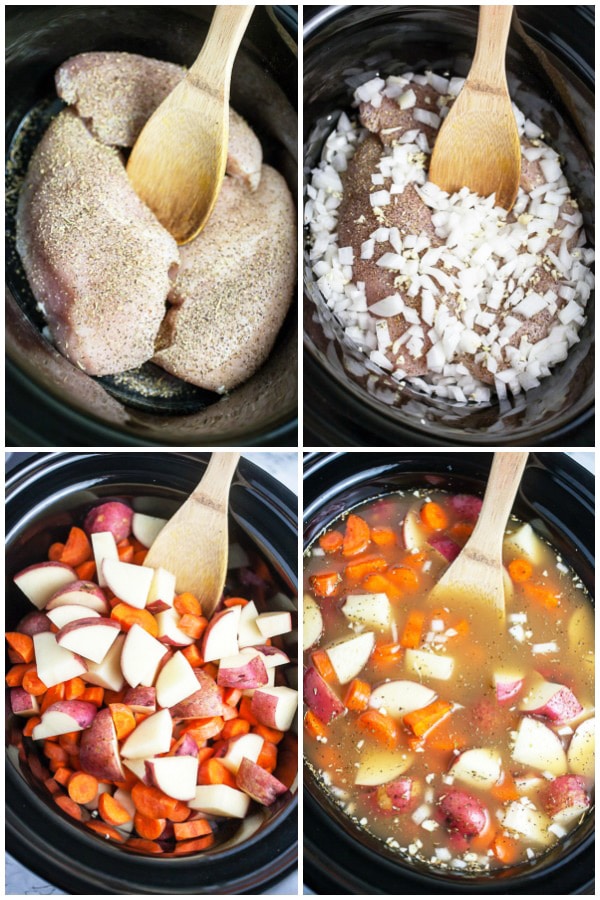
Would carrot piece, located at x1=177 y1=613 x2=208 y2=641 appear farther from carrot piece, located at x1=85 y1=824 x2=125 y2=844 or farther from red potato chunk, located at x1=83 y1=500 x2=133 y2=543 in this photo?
carrot piece, located at x1=85 y1=824 x2=125 y2=844

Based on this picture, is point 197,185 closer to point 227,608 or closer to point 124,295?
point 124,295

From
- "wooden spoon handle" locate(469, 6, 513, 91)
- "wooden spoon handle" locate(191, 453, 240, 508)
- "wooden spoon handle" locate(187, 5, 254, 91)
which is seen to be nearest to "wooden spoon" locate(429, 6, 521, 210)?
"wooden spoon handle" locate(469, 6, 513, 91)

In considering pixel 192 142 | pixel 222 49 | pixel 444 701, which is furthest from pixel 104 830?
pixel 222 49

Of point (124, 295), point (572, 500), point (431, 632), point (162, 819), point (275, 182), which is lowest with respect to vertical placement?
point (162, 819)

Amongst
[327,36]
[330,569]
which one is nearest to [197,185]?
[327,36]

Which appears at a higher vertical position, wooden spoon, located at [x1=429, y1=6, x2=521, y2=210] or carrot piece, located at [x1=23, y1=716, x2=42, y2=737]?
wooden spoon, located at [x1=429, y1=6, x2=521, y2=210]

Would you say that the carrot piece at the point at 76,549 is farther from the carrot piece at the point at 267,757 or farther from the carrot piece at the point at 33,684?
the carrot piece at the point at 267,757

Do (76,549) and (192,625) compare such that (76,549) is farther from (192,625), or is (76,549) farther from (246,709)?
(246,709)
